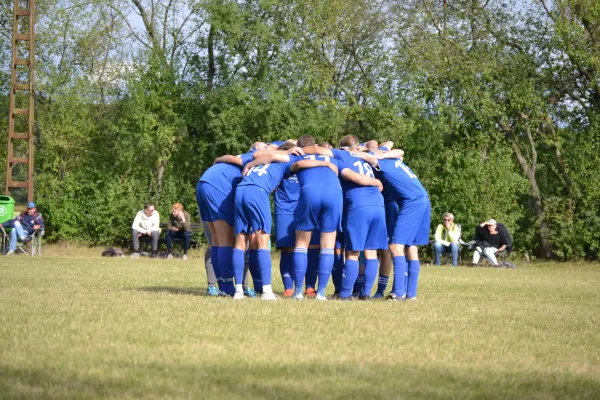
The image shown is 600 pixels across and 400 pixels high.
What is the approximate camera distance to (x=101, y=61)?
1479 inches

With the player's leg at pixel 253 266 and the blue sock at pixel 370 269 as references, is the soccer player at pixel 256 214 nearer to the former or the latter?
the player's leg at pixel 253 266

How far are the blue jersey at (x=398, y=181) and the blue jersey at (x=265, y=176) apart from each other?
1323mm

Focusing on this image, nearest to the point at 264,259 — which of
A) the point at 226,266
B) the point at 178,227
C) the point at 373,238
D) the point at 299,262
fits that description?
the point at 299,262

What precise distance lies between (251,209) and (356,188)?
4.44 ft

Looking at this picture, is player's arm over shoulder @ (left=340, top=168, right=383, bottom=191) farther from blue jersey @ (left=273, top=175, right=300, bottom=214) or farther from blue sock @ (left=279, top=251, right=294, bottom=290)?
blue sock @ (left=279, top=251, right=294, bottom=290)

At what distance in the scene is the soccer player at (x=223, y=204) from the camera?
37.1 ft

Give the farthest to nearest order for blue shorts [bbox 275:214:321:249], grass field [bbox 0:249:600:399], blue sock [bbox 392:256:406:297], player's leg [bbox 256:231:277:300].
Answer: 1. blue shorts [bbox 275:214:321:249]
2. blue sock [bbox 392:256:406:297]
3. player's leg [bbox 256:231:277:300]
4. grass field [bbox 0:249:600:399]

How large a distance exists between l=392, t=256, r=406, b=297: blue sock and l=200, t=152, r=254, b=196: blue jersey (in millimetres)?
2150

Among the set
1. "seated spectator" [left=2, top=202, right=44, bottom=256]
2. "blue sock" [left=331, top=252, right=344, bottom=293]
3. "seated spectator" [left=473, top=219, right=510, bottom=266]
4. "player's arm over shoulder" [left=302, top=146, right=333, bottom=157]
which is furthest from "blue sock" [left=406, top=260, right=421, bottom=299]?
"seated spectator" [left=2, top=202, right=44, bottom=256]

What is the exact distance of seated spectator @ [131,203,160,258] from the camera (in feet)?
87.9

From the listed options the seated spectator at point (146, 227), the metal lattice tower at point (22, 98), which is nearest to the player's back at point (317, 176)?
the seated spectator at point (146, 227)

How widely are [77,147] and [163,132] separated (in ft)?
11.5

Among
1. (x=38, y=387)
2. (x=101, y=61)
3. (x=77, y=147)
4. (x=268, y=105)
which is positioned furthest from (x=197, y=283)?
(x=101, y=61)

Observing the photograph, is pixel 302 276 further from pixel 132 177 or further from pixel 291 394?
pixel 132 177
